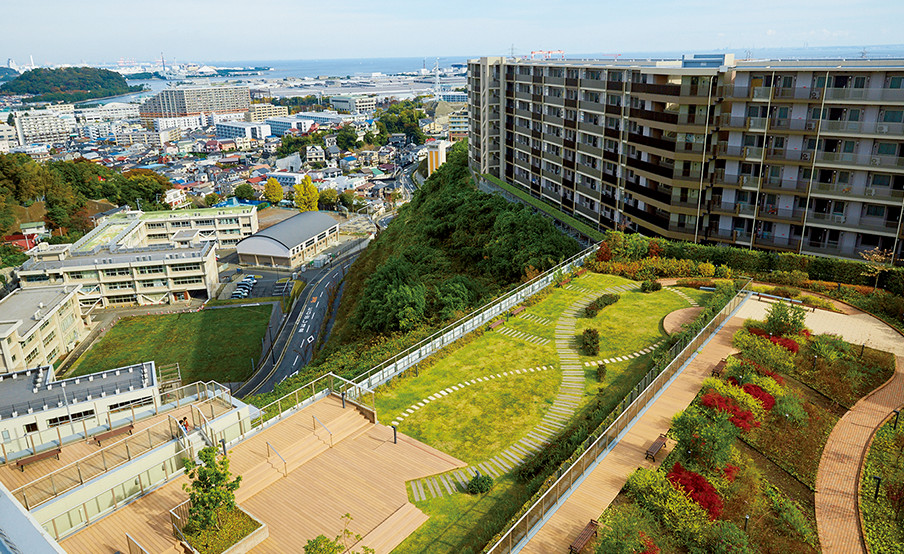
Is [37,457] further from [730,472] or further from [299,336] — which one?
[299,336]

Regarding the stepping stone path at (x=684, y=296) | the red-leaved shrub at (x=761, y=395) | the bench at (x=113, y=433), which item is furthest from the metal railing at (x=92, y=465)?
the stepping stone path at (x=684, y=296)

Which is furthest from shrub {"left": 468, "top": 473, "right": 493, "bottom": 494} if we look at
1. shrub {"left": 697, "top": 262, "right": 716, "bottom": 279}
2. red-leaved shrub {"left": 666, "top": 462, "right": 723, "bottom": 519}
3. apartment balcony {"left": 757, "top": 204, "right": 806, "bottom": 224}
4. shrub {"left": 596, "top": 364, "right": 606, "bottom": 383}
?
apartment balcony {"left": 757, "top": 204, "right": 806, "bottom": 224}

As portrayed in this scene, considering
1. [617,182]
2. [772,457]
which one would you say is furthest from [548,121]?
[772,457]

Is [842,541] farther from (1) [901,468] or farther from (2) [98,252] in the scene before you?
(2) [98,252]

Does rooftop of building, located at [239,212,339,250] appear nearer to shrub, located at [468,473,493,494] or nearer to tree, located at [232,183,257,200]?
tree, located at [232,183,257,200]

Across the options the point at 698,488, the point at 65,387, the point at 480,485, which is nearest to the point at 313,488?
the point at 480,485
